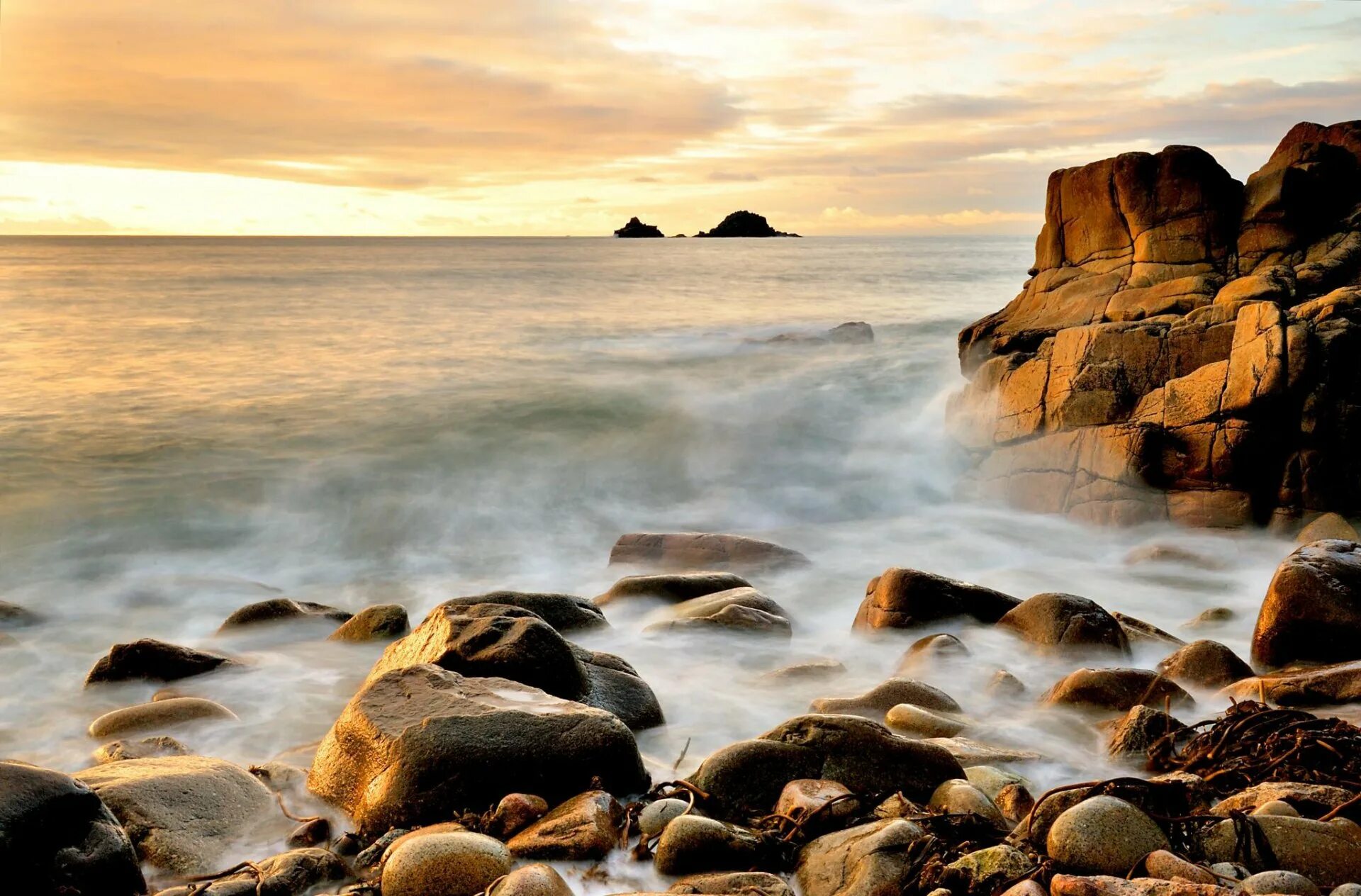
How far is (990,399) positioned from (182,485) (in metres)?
Result: 9.95

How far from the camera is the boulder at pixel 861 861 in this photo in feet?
11.0

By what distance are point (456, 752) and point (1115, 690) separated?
3.73m

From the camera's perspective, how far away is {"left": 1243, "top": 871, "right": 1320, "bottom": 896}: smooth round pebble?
2943mm

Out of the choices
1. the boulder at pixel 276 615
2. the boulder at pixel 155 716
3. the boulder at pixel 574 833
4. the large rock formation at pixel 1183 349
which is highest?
the large rock formation at pixel 1183 349

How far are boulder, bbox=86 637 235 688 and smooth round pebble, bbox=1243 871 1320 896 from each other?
607 centimetres

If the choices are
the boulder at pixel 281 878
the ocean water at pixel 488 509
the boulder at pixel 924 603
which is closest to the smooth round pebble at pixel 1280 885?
the ocean water at pixel 488 509

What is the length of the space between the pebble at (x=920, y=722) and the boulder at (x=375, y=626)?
3802 millimetres

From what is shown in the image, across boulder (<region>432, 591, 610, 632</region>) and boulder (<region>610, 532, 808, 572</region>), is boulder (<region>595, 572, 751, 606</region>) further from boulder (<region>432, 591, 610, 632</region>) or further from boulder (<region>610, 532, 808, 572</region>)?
boulder (<region>610, 532, 808, 572</region>)

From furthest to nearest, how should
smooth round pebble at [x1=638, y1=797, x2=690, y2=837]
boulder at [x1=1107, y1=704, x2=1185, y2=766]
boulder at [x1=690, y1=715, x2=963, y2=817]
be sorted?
boulder at [x1=1107, y1=704, x2=1185, y2=766]
boulder at [x1=690, y1=715, x2=963, y2=817]
smooth round pebble at [x1=638, y1=797, x2=690, y2=837]

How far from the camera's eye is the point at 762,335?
89.6 ft

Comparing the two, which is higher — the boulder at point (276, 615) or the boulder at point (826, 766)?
the boulder at point (826, 766)

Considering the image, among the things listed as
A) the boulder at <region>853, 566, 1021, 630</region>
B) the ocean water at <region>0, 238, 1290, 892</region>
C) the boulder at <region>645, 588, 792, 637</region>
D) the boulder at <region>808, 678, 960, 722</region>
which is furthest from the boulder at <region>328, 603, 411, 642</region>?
the boulder at <region>853, 566, 1021, 630</region>

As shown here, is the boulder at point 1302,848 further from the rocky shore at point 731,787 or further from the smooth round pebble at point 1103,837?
the smooth round pebble at point 1103,837

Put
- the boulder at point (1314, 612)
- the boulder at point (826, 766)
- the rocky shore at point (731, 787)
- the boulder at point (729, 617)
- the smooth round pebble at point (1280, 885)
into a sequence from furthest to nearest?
the boulder at point (729, 617) < the boulder at point (1314, 612) < the boulder at point (826, 766) < the rocky shore at point (731, 787) < the smooth round pebble at point (1280, 885)
